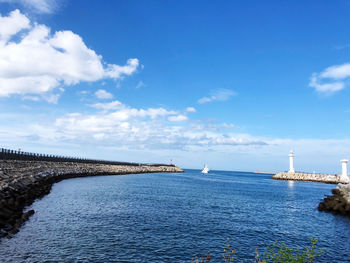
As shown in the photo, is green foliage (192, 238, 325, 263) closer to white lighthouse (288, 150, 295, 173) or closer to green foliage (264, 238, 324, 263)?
green foliage (264, 238, 324, 263)

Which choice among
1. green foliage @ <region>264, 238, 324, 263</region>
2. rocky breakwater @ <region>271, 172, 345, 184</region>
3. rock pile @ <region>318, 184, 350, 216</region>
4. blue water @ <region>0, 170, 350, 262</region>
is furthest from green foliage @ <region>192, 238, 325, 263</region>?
rocky breakwater @ <region>271, 172, 345, 184</region>

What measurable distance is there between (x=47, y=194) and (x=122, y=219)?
1602 centimetres

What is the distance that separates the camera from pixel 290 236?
20469 millimetres

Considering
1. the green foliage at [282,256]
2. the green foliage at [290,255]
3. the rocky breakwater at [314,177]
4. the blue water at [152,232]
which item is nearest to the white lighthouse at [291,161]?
the rocky breakwater at [314,177]

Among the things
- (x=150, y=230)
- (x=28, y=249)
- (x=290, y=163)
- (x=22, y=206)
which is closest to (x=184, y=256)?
(x=150, y=230)

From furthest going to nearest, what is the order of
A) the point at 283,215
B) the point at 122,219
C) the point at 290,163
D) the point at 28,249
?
the point at 290,163
the point at 283,215
the point at 122,219
the point at 28,249

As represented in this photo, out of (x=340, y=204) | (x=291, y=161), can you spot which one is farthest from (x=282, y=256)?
(x=291, y=161)

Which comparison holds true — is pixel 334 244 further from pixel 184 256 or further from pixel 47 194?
pixel 47 194

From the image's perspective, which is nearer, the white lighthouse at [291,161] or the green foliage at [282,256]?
the green foliage at [282,256]

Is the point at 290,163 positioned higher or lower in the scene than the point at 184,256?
higher

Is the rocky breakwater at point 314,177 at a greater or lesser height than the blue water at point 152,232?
greater

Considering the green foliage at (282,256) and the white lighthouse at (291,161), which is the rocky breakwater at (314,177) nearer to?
the white lighthouse at (291,161)

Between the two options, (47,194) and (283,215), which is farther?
(47,194)

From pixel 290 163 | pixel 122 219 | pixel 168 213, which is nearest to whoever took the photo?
pixel 122 219
